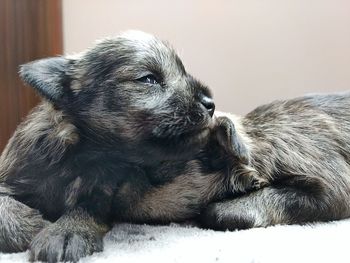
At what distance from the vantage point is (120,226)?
1.35 metres

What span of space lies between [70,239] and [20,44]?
4.04ft

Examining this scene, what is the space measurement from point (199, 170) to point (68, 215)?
1.02ft

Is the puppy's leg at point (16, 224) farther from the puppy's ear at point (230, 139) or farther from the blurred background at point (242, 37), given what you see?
the blurred background at point (242, 37)

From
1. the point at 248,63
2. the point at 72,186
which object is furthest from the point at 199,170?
the point at 248,63

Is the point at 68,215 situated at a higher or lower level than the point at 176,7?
lower

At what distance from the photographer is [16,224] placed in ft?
3.95

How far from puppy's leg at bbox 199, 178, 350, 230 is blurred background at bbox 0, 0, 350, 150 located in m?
0.99

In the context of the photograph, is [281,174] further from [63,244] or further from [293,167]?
[63,244]

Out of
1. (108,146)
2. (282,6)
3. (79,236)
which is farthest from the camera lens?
(282,6)

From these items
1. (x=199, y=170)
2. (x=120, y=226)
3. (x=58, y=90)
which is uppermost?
(x=58, y=90)

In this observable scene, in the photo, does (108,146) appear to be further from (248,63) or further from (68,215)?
(248,63)

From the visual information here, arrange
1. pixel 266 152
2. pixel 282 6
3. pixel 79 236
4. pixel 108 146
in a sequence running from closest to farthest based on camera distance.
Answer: pixel 79 236 < pixel 108 146 < pixel 266 152 < pixel 282 6

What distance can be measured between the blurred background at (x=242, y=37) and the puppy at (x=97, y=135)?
1001 millimetres

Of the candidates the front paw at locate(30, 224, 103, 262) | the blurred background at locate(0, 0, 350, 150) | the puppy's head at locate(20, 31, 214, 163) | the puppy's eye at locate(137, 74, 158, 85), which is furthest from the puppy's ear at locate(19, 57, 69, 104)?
the blurred background at locate(0, 0, 350, 150)
